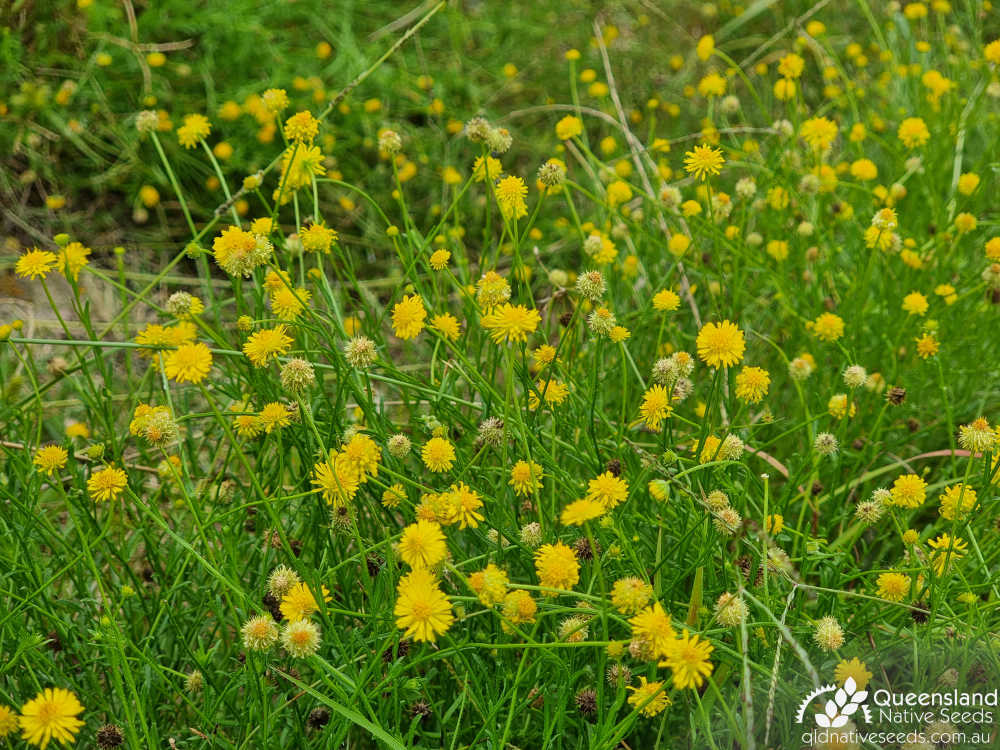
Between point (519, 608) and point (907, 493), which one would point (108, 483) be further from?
point (907, 493)

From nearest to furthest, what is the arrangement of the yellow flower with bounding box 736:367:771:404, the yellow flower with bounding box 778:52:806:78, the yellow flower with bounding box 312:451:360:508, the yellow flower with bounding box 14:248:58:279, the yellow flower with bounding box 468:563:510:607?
the yellow flower with bounding box 468:563:510:607
the yellow flower with bounding box 312:451:360:508
the yellow flower with bounding box 736:367:771:404
the yellow flower with bounding box 14:248:58:279
the yellow flower with bounding box 778:52:806:78

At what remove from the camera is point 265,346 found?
4.70 feet

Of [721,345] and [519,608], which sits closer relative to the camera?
[519,608]

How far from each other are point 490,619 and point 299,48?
2.70m

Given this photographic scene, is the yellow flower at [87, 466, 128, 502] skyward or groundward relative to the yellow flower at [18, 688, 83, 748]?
skyward

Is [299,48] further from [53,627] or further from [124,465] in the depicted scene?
[53,627]

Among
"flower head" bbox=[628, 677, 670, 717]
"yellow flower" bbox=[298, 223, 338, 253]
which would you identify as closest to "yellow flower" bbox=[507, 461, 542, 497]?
"flower head" bbox=[628, 677, 670, 717]

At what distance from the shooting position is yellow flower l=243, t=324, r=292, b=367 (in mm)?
1431

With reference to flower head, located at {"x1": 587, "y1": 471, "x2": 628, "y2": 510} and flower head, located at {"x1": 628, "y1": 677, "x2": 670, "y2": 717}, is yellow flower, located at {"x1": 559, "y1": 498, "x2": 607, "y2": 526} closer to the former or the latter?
flower head, located at {"x1": 587, "y1": 471, "x2": 628, "y2": 510}

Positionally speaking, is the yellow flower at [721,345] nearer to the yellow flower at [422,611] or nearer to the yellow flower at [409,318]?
the yellow flower at [409,318]

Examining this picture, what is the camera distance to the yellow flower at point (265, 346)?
4.69 ft

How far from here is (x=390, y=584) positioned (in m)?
1.33

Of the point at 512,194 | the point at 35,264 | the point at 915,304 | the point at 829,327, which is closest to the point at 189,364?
the point at 35,264

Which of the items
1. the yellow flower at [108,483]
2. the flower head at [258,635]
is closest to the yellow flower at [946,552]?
the flower head at [258,635]
